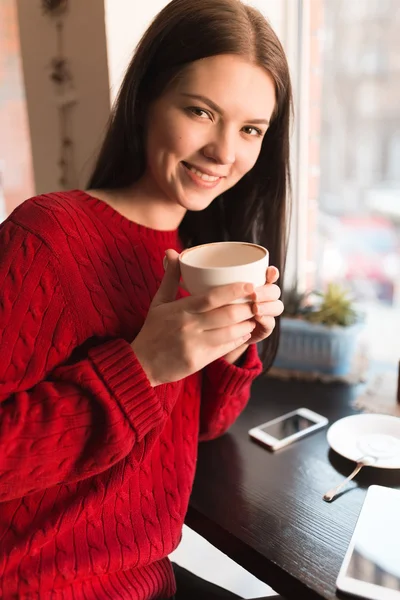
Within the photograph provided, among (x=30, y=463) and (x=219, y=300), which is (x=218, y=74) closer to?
(x=219, y=300)

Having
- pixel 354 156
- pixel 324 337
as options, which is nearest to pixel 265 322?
pixel 324 337

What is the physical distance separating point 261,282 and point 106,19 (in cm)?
75

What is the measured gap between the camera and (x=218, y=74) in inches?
30.8

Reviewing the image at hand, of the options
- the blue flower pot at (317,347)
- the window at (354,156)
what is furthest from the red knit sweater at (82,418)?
the window at (354,156)

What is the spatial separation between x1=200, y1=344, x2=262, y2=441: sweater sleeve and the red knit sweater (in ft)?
0.28

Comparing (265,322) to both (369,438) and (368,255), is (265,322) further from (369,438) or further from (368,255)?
(368,255)

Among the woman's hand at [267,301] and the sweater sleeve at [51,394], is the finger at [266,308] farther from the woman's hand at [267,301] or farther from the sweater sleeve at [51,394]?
the sweater sleeve at [51,394]

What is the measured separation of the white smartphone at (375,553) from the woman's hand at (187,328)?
32 cm

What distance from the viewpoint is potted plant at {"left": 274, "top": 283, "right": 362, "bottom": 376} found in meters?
1.32

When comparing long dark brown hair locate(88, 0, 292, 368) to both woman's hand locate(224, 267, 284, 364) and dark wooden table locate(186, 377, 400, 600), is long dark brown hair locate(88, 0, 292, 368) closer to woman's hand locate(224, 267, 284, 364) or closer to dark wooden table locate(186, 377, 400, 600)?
dark wooden table locate(186, 377, 400, 600)

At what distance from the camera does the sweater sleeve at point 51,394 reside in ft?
2.20

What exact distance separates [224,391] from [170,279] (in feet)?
1.09

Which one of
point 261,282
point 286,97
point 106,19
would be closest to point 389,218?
point 286,97

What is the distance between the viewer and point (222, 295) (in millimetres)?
643
